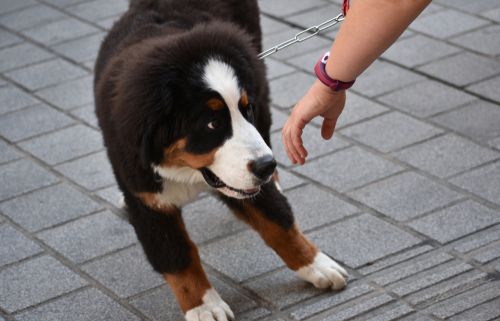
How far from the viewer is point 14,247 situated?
3.18m

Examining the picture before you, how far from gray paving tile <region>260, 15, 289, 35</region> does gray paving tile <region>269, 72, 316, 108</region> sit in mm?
834

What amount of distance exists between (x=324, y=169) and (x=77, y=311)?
5.54 feet

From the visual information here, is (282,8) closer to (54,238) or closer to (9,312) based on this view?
(54,238)

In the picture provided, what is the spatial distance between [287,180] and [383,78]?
1.45 metres

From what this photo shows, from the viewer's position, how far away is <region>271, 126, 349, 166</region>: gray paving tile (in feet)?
12.5

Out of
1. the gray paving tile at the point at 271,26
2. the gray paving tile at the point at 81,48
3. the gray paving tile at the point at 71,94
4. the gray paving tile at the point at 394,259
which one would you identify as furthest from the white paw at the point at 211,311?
the gray paving tile at the point at 271,26

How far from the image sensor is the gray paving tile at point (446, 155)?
3.54 meters

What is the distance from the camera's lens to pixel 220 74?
227 cm

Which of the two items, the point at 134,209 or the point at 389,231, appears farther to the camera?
the point at 389,231

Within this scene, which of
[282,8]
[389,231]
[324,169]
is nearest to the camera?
[389,231]

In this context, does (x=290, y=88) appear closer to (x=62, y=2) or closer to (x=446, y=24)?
(x=446, y=24)

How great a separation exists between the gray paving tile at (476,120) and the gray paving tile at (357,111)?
414 millimetres

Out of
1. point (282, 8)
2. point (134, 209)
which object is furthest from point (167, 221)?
point (282, 8)

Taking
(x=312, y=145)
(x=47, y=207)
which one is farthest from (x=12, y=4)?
(x=312, y=145)
